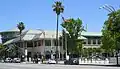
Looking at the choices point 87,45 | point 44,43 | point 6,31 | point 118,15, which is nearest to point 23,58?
point 44,43

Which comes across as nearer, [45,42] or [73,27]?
[73,27]

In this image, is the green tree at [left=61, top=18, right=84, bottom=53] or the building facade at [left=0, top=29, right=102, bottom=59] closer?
the green tree at [left=61, top=18, right=84, bottom=53]

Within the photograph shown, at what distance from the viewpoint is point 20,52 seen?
127 m

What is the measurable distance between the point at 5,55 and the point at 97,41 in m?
38.7

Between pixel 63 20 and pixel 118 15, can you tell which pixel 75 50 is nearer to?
Result: pixel 63 20

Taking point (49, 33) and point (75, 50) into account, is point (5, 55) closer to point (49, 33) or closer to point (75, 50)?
point (49, 33)

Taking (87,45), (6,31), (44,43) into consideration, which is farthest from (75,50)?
(6,31)

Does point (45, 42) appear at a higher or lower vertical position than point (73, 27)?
lower

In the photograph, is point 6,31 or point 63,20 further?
point 6,31

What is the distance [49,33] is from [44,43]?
696 cm

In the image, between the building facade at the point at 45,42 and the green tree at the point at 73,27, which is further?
the building facade at the point at 45,42

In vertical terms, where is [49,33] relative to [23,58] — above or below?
above

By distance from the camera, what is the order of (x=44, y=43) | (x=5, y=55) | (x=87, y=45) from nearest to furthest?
(x=44, y=43), (x=87, y=45), (x=5, y=55)

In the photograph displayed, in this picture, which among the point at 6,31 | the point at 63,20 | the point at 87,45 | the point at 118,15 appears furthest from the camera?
the point at 6,31
